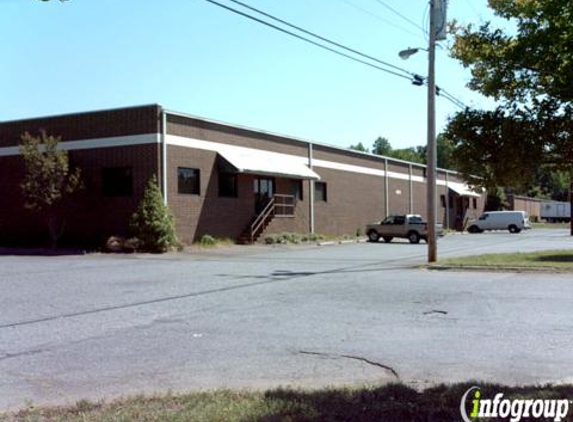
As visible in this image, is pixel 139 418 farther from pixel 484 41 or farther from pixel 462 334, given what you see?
pixel 484 41

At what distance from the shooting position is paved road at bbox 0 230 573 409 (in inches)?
263

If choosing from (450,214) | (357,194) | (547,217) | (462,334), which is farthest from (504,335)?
(547,217)

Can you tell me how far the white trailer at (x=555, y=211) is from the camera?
297 ft

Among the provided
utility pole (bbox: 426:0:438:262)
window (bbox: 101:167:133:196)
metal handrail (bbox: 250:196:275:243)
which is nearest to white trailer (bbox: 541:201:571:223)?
metal handrail (bbox: 250:196:275:243)

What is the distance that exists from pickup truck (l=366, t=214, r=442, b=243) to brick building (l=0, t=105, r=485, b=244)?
11.8 ft

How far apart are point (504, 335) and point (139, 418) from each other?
18.2ft

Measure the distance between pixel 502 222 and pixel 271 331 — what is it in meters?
51.8

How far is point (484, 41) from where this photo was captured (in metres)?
8.59

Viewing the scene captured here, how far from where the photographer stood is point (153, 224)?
2620cm

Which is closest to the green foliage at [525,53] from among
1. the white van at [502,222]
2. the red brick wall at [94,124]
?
the red brick wall at [94,124]

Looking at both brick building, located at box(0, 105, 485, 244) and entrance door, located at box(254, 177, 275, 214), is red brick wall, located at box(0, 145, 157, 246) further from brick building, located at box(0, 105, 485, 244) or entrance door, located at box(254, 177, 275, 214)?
entrance door, located at box(254, 177, 275, 214)

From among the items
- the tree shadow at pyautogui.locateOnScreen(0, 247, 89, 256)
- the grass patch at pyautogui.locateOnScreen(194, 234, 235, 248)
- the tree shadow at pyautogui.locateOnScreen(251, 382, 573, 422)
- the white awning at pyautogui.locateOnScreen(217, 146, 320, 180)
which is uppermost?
the white awning at pyautogui.locateOnScreen(217, 146, 320, 180)

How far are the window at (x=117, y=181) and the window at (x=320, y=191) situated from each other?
14.3 meters

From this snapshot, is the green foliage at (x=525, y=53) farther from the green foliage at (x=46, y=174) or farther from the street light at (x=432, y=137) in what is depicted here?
the green foliage at (x=46, y=174)
